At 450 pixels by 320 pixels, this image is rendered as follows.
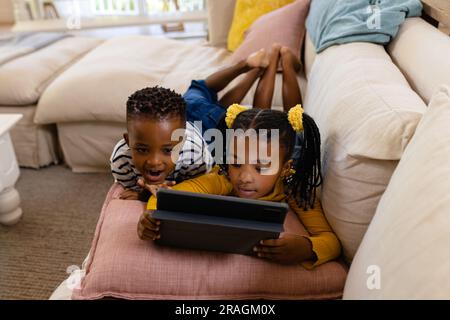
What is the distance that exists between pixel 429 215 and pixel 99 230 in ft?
2.44

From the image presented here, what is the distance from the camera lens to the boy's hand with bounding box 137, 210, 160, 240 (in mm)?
826

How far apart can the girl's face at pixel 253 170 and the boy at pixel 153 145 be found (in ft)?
0.56

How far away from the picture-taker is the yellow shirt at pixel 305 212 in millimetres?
889

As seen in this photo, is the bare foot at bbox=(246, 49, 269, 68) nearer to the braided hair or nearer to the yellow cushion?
the braided hair

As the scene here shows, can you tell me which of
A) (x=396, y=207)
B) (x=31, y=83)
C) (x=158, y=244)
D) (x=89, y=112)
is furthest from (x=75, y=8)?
(x=396, y=207)

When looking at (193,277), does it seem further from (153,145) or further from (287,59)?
(287,59)

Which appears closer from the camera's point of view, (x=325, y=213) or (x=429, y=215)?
(x=429, y=215)

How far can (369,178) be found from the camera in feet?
2.72

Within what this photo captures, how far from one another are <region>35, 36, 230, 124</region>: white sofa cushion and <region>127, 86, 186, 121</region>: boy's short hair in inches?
29.4

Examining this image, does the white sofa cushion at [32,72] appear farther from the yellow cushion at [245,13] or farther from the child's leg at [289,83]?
the child's leg at [289,83]

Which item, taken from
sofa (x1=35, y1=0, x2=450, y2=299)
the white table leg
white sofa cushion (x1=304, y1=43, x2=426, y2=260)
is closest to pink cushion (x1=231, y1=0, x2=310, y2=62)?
sofa (x1=35, y1=0, x2=450, y2=299)

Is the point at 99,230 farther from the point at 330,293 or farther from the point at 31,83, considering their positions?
the point at 31,83

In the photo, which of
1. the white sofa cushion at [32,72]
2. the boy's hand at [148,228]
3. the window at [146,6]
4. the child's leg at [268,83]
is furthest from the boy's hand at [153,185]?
the window at [146,6]

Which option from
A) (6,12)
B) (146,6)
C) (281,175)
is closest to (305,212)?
(281,175)
